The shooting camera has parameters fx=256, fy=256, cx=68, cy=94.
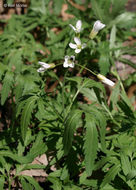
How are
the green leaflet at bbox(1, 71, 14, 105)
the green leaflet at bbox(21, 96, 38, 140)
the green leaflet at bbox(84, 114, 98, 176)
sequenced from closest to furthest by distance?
the green leaflet at bbox(84, 114, 98, 176) → the green leaflet at bbox(21, 96, 38, 140) → the green leaflet at bbox(1, 71, 14, 105)

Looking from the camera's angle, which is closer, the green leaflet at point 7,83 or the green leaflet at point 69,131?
the green leaflet at point 69,131

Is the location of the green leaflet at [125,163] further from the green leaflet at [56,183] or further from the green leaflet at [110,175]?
the green leaflet at [56,183]

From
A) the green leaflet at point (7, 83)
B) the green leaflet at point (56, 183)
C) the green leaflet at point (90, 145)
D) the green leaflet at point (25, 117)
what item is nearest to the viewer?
the green leaflet at point (90, 145)

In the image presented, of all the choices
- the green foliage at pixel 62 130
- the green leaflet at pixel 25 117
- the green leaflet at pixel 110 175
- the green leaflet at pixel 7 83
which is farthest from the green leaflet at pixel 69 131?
the green leaflet at pixel 7 83

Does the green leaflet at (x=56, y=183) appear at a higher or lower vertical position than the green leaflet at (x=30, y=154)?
lower

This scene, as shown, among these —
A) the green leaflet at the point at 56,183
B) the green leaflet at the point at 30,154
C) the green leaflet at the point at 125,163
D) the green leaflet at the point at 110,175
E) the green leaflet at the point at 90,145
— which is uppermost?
the green leaflet at the point at 90,145

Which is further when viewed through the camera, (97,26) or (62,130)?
(62,130)

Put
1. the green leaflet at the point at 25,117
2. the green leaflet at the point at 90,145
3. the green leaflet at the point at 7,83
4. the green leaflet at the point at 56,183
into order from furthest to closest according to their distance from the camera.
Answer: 1. the green leaflet at the point at 7,83
2. the green leaflet at the point at 56,183
3. the green leaflet at the point at 25,117
4. the green leaflet at the point at 90,145

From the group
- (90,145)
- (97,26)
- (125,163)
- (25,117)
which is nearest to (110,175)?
(125,163)

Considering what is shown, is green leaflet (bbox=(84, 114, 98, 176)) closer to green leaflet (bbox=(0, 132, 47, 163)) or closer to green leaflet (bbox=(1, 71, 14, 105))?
green leaflet (bbox=(0, 132, 47, 163))

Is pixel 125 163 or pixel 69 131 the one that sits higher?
pixel 69 131

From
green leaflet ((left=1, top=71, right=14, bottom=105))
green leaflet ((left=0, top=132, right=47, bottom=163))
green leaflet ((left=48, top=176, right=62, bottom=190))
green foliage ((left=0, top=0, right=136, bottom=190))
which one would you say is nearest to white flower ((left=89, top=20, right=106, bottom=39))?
green foliage ((left=0, top=0, right=136, bottom=190))

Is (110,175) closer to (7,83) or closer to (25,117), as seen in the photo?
(25,117)

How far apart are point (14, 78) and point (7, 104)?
57cm
